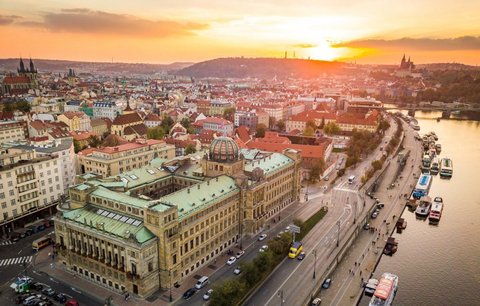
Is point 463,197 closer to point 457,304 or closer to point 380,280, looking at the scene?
point 457,304

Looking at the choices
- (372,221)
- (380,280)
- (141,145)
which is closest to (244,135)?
(141,145)

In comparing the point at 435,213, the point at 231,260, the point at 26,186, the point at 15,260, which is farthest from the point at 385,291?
the point at 26,186

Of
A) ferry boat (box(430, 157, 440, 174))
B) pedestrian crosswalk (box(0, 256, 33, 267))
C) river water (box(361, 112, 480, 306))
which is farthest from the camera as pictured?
ferry boat (box(430, 157, 440, 174))

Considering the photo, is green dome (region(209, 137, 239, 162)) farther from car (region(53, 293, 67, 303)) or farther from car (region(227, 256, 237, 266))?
car (region(53, 293, 67, 303))

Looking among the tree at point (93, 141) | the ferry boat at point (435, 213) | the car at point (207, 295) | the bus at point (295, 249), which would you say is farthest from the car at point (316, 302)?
the tree at point (93, 141)

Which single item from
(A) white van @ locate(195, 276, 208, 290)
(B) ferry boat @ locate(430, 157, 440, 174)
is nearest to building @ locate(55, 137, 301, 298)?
(A) white van @ locate(195, 276, 208, 290)

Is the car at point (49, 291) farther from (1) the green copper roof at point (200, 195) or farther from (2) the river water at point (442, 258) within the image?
(2) the river water at point (442, 258)
